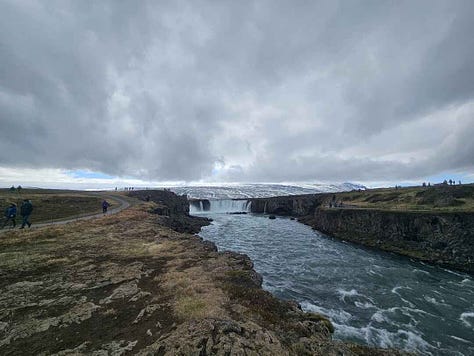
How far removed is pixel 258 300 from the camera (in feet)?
46.5

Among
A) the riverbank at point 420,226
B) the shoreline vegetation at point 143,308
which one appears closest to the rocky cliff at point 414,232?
the riverbank at point 420,226

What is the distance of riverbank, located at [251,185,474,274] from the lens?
4144 centimetres

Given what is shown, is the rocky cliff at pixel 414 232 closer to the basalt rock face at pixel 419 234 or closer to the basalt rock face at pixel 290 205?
the basalt rock face at pixel 419 234

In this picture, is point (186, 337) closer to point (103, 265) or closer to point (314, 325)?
point (314, 325)

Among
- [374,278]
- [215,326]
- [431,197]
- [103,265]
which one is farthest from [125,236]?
[431,197]

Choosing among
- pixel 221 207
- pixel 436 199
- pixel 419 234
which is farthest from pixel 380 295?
pixel 221 207

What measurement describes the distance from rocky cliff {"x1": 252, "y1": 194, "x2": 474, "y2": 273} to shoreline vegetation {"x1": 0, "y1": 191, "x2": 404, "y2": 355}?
40.7 meters

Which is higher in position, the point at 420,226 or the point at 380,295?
the point at 420,226

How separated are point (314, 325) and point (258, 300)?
325cm

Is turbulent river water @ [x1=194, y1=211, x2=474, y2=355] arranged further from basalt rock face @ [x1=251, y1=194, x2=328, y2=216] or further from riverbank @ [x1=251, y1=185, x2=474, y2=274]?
basalt rock face @ [x1=251, y1=194, x2=328, y2=216]

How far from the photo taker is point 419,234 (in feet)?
157

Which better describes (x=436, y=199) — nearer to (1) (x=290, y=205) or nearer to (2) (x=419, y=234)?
(2) (x=419, y=234)

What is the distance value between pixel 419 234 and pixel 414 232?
1.04m

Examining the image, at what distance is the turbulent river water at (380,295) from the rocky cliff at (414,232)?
404 cm
